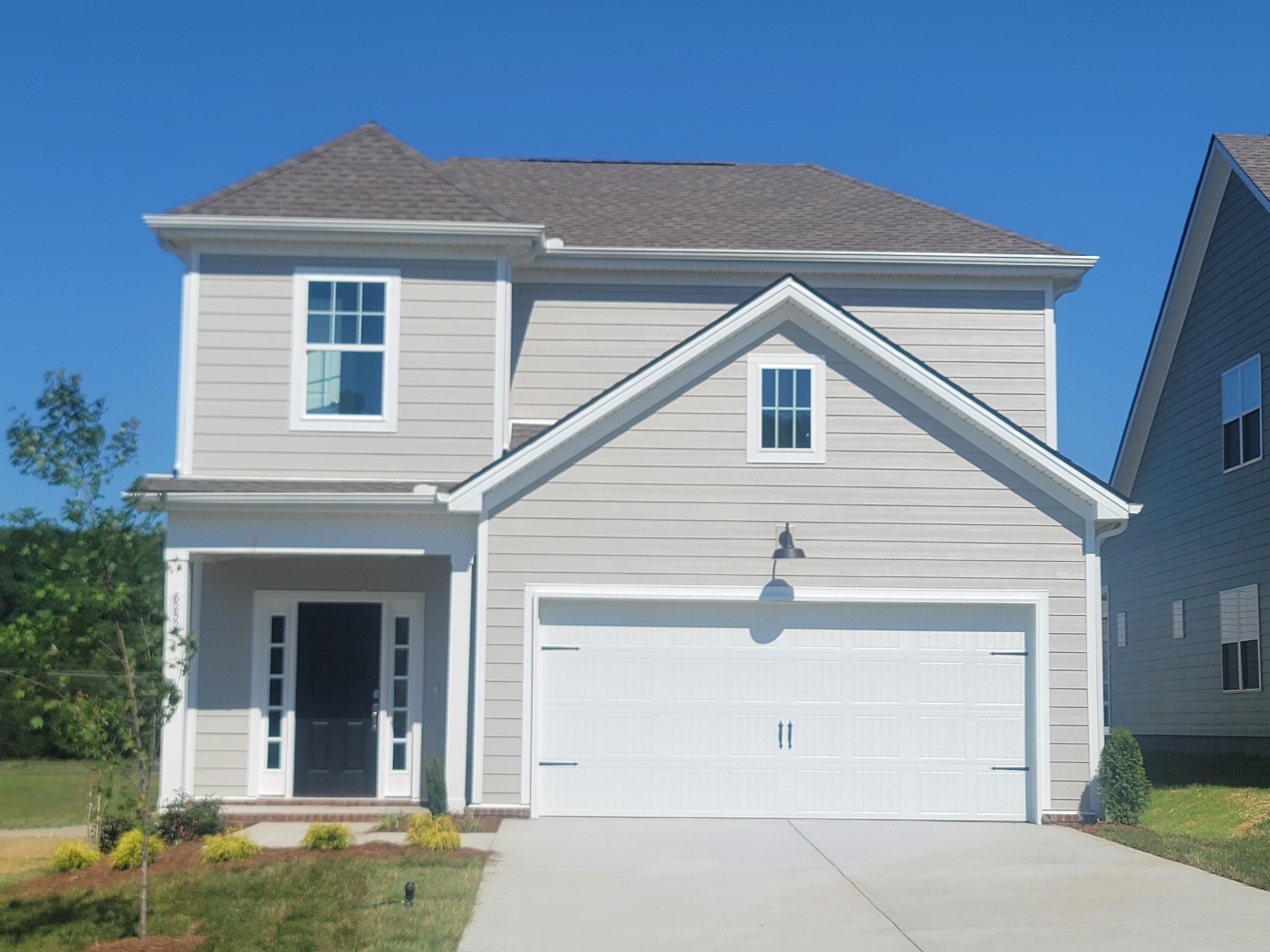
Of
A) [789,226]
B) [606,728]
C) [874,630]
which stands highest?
[789,226]

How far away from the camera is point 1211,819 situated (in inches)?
576

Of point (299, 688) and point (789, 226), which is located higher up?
point (789, 226)

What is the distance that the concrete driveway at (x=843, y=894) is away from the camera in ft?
29.5

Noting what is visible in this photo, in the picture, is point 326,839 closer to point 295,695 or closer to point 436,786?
point 436,786

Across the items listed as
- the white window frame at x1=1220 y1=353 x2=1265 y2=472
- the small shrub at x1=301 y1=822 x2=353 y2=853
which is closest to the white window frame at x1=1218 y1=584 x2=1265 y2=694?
the white window frame at x1=1220 y1=353 x2=1265 y2=472

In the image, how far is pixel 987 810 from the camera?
47.7 feet

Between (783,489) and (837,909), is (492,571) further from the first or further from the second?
(837,909)

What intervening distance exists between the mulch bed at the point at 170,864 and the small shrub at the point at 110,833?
368 mm

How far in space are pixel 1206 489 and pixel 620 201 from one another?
9.33m

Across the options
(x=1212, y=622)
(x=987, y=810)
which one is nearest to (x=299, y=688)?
(x=987, y=810)

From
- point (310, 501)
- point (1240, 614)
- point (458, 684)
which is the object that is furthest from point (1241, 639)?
point (310, 501)

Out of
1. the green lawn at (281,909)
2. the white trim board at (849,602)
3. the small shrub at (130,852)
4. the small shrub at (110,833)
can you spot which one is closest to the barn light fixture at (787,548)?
the white trim board at (849,602)

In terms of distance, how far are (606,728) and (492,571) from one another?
1917 millimetres


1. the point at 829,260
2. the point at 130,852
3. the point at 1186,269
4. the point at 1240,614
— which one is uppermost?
the point at 1186,269
